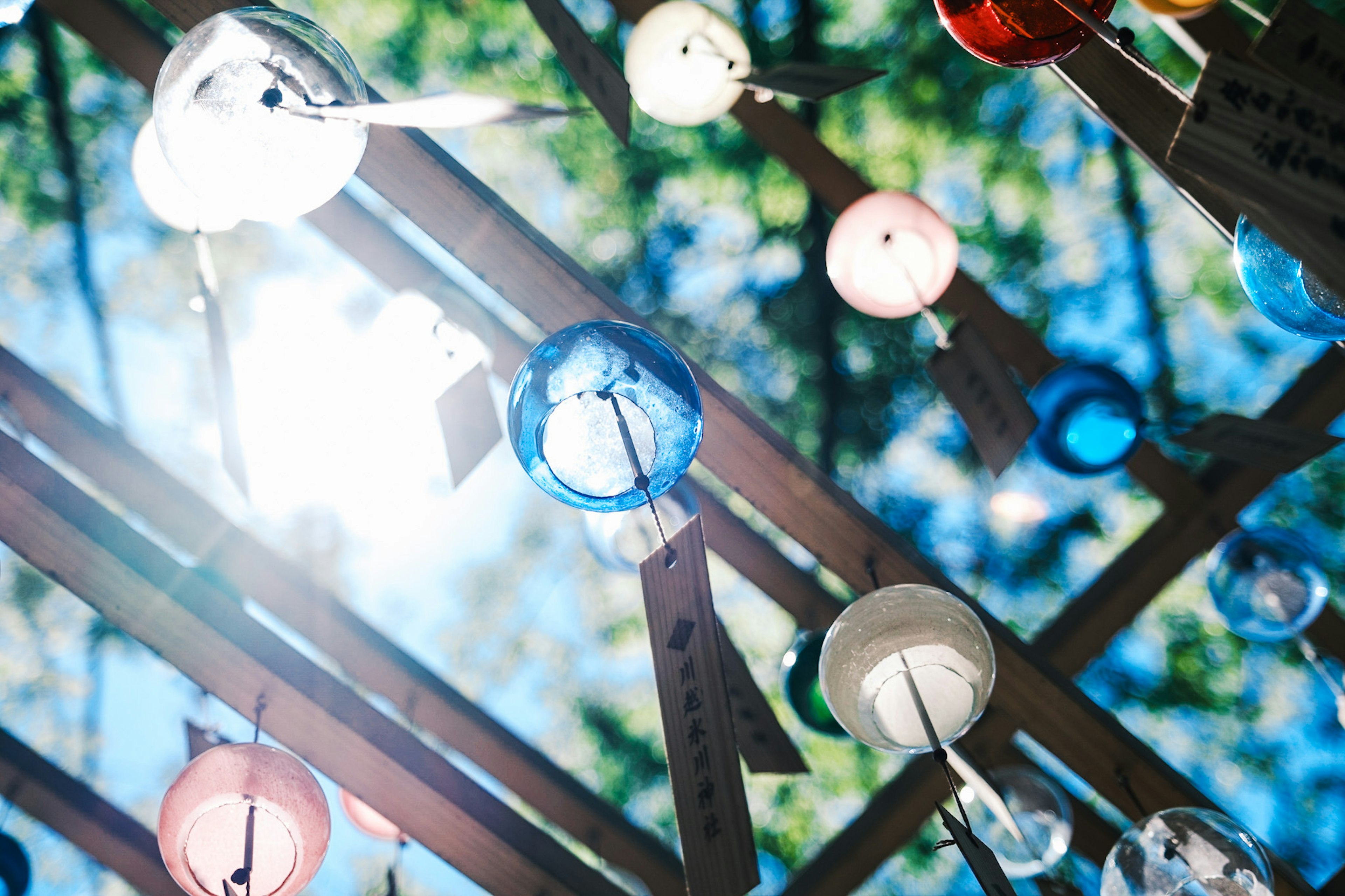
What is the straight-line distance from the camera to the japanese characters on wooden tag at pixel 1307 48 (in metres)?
0.98

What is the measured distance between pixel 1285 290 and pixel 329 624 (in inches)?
88.5

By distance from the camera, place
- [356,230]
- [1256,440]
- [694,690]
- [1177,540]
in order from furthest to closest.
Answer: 1. [1177,540]
2. [356,230]
3. [1256,440]
4. [694,690]

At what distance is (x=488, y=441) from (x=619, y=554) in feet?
2.06

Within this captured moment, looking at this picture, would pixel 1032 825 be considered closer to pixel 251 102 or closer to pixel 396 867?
pixel 396 867

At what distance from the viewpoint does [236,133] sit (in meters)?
1.38

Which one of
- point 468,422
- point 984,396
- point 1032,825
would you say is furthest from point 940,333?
point 1032,825

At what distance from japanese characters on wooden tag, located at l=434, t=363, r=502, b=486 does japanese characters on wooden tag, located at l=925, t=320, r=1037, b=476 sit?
964 mm

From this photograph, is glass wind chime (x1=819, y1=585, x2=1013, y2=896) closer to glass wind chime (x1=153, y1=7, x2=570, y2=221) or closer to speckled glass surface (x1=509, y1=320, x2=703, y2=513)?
speckled glass surface (x1=509, y1=320, x2=703, y2=513)

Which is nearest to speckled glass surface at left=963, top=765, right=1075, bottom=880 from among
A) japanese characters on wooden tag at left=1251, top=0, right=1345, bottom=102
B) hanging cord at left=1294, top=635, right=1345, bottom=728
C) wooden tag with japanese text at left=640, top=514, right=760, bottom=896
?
hanging cord at left=1294, top=635, right=1345, bottom=728

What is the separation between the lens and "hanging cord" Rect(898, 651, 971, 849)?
1.42 m

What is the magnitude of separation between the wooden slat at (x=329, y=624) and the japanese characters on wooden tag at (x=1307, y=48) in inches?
89.8

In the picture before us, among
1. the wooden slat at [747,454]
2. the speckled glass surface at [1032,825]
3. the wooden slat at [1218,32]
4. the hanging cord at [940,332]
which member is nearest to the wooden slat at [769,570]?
the wooden slat at [747,454]

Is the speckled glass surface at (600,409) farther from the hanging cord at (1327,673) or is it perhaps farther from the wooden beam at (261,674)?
the hanging cord at (1327,673)

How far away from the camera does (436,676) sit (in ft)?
8.14
